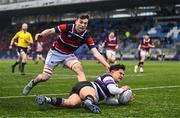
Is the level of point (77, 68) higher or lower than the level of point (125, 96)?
higher

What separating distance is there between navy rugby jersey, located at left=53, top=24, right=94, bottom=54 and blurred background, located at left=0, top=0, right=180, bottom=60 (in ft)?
132

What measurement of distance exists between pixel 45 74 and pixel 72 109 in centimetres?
283

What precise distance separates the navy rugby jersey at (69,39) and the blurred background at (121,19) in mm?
40357

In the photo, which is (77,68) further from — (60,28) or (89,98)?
(89,98)

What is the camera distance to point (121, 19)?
214ft

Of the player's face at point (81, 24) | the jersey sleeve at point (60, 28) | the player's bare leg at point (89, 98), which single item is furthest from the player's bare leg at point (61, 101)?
the jersey sleeve at point (60, 28)

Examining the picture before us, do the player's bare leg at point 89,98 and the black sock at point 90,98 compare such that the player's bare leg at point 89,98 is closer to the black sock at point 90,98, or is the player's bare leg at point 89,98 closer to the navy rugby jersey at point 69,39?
the black sock at point 90,98

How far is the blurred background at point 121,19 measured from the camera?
177 ft

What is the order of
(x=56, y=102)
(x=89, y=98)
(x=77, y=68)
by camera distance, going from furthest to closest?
1. (x=77, y=68)
2. (x=56, y=102)
3. (x=89, y=98)

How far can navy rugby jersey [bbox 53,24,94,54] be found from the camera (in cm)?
1041

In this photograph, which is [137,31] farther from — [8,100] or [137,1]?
[8,100]

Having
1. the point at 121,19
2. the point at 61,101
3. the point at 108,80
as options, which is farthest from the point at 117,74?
the point at 121,19

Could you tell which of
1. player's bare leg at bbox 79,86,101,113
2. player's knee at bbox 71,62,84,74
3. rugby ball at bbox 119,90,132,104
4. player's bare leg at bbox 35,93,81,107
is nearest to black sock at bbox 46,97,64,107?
player's bare leg at bbox 35,93,81,107

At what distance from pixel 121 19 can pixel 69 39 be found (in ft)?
181
